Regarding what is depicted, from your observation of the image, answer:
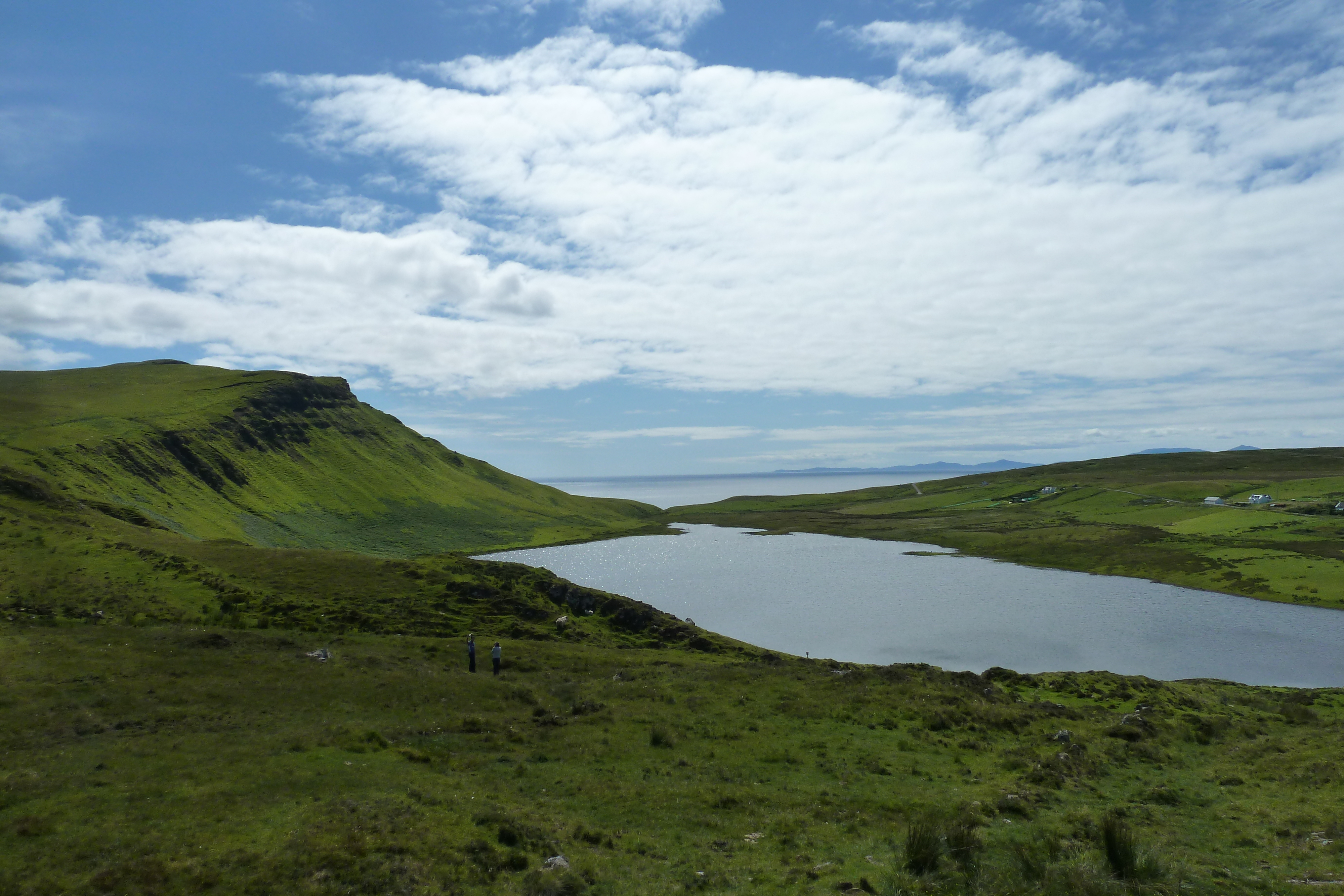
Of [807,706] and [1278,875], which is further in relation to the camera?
[807,706]

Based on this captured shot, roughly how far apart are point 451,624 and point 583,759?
30219mm

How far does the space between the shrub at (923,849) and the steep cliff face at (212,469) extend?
252 ft

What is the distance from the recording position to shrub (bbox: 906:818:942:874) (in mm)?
17125

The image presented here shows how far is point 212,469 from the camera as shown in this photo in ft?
453

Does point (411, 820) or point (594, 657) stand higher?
point (411, 820)

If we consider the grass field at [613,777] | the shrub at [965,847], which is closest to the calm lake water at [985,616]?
the grass field at [613,777]

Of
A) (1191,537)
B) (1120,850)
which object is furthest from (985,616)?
(1191,537)

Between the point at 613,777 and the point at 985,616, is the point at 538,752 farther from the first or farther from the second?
the point at 985,616

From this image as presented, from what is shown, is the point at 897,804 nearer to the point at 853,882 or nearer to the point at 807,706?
the point at 853,882

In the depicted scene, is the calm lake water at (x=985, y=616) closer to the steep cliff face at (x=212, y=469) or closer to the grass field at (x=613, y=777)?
the grass field at (x=613, y=777)

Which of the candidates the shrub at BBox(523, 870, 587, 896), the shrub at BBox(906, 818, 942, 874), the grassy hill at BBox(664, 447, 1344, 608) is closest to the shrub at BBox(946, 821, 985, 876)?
the shrub at BBox(906, 818, 942, 874)

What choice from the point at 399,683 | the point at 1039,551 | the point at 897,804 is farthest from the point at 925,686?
the point at 1039,551

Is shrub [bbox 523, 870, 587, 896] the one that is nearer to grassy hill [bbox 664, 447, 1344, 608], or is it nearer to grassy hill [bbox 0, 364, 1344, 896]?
grassy hill [bbox 0, 364, 1344, 896]

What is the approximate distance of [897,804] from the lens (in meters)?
23.4
